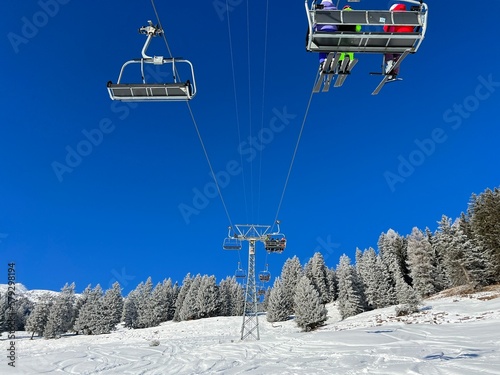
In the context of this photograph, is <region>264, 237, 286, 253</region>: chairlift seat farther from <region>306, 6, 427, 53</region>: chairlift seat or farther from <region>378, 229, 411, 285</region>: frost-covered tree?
<region>378, 229, 411, 285</region>: frost-covered tree

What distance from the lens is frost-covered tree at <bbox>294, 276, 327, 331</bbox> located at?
Result: 44.7 metres

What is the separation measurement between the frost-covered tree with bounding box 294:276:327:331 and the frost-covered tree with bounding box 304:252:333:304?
2911 centimetres

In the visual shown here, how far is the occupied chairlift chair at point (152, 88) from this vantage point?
23.4ft

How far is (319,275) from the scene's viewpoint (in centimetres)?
7650

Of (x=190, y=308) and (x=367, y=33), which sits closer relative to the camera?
(x=367, y=33)

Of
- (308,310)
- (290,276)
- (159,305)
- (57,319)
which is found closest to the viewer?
(308,310)

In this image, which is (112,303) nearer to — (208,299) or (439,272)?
(208,299)

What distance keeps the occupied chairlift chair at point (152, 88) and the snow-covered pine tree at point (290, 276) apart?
6420cm

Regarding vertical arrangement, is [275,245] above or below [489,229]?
below

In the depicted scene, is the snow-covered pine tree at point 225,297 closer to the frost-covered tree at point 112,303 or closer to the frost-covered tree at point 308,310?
the frost-covered tree at point 112,303

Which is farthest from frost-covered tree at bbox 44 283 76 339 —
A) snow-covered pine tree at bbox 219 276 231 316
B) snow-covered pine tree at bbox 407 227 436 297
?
snow-covered pine tree at bbox 407 227 436 297

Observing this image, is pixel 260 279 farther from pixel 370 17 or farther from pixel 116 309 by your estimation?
pixel 116 309

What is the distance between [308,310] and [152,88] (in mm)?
44069

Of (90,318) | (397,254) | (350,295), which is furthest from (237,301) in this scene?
(397,254)
